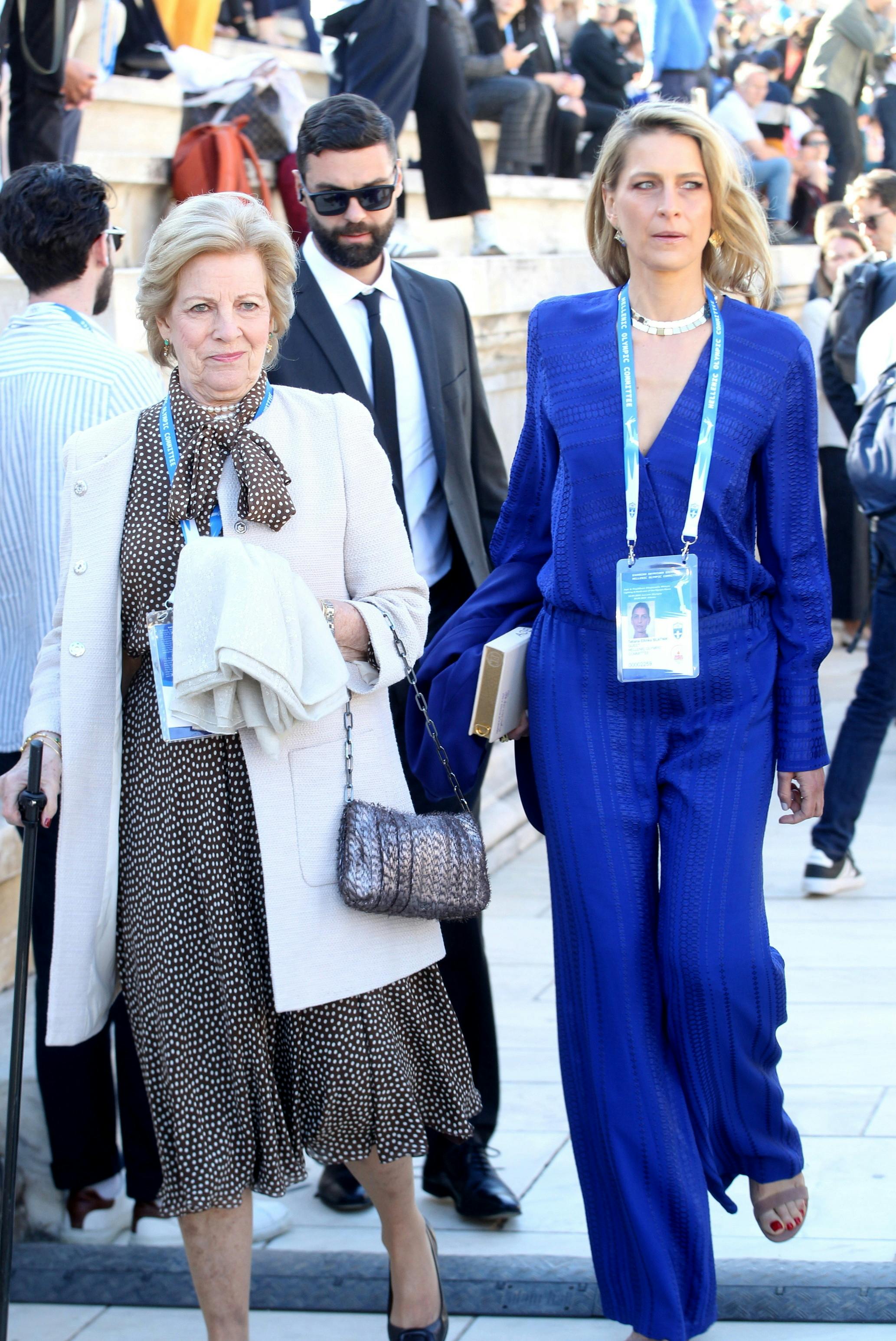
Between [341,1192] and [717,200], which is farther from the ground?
[717,200]

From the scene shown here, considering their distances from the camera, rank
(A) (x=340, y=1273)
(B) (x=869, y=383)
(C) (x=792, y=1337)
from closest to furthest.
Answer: (C) (x=792, y=1337), (A) (x=340, y=1273), (B) (x=869, y=383)

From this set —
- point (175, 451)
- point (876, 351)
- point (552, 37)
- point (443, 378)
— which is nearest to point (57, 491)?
point (175, 451)

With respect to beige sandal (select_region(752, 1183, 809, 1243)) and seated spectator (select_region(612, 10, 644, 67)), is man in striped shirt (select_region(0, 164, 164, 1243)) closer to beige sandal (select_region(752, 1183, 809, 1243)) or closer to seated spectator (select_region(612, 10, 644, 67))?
beige sandal (select_region(752, 1183, 809, 1243))

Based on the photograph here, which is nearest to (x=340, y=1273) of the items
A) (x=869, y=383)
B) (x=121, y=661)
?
(x=121, y=661)

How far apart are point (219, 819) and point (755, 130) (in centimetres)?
1008

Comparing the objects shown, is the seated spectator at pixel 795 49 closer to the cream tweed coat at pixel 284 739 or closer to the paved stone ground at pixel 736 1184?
the paved stone ground at pixel 736 1184

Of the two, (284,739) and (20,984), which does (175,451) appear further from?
(20,984)

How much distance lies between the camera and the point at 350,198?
350cm

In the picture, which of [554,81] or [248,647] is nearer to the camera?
[248,647]

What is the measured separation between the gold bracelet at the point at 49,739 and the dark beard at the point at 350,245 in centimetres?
127

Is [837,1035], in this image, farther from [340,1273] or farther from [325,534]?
[325,534]

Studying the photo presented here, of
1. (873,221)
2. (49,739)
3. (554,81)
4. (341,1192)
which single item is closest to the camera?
(49,739)

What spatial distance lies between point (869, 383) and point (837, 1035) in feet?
6.57

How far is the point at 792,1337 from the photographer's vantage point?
3.04 m
